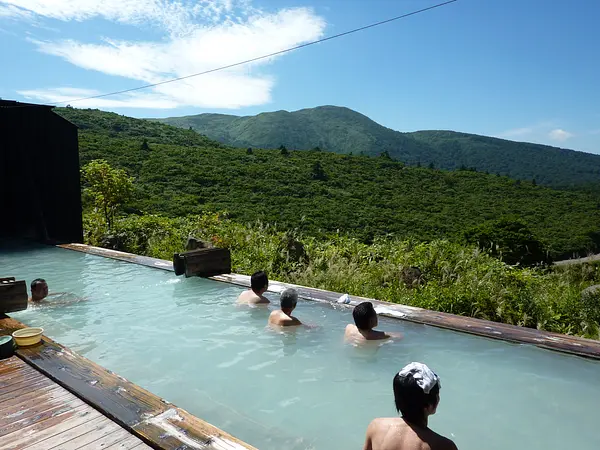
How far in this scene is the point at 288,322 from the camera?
15.5 ft

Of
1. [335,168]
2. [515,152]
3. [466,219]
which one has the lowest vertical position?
[466,219]

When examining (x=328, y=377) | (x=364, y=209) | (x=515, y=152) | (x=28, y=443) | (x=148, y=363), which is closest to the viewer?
(x=28, y=443)

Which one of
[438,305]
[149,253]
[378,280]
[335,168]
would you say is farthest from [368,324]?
[335,168]

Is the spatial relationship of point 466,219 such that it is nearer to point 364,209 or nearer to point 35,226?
point 364,209

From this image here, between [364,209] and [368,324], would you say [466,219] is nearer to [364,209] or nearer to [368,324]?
[364,209]

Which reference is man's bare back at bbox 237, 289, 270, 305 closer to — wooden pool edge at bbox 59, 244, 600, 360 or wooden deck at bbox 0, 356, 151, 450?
wooden pool edge at bbox 59, 244, 600, 360

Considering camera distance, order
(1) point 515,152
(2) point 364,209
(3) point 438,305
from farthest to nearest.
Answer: (1) point 515,152, (2) point 364,209, (3) point 438,305

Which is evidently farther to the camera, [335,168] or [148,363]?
[335,168]

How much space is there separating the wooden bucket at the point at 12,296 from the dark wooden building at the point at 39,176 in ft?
21.3

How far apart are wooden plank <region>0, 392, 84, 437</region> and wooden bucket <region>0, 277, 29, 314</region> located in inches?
89.2

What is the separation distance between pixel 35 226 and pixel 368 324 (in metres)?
9.61

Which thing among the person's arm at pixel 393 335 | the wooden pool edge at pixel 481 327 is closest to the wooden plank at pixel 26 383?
the person's arm at pixel 393 335

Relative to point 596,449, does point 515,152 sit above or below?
above

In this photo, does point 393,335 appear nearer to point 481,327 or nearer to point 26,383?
point 481,327
